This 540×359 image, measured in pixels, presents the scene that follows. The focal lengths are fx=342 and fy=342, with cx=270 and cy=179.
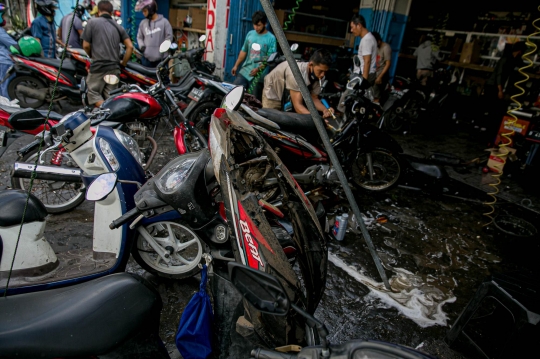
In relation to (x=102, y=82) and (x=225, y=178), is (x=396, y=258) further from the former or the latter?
(x=102, y=82)

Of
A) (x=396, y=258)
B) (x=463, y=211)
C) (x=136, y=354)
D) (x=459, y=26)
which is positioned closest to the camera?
(x=136, y=354)

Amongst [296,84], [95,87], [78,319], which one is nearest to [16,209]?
[78,319]

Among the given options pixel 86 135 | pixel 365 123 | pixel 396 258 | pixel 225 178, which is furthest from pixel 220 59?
pixel 225 178

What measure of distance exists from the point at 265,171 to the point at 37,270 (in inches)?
61.4

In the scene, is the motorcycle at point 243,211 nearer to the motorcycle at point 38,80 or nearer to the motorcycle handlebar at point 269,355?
the motorcycle handlebar at point 269,355

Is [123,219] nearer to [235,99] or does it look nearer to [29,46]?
[235,99]

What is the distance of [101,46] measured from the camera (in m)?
5.21

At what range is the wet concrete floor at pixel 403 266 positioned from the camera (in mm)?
2529

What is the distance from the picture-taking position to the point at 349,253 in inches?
133

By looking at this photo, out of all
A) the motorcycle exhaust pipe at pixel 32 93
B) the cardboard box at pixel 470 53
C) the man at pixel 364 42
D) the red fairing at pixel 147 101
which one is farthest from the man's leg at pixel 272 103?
the cardboard box at pixel 470 53

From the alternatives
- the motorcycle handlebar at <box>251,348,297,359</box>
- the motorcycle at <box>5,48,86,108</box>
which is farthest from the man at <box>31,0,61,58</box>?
the motorcycle handlebar at <box>251,348,297,359</box>

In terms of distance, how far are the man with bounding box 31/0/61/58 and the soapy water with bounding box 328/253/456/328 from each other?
6.66 meters

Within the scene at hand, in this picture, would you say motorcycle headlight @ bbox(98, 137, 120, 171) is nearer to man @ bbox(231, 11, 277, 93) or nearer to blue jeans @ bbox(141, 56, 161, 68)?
man @ bbox(231, 11, 277, 93)

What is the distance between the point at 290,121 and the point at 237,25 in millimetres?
4197
